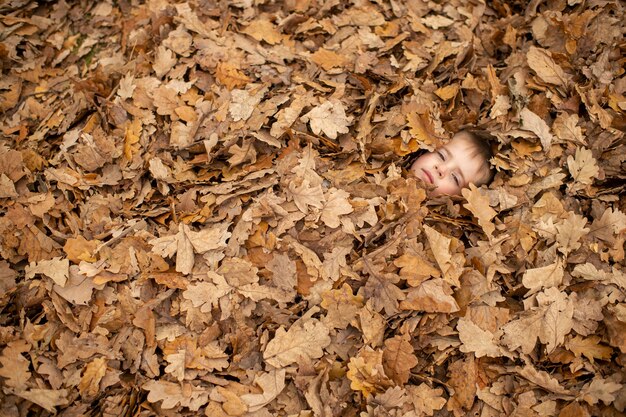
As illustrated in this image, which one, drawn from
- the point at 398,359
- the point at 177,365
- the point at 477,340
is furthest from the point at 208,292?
the point at 477,340

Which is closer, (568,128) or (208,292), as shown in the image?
(208,292)

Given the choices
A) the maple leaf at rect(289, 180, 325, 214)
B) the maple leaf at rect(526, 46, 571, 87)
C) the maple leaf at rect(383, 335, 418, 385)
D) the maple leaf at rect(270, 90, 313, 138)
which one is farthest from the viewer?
the maple leaf at rect(526, 46, 571, 87)

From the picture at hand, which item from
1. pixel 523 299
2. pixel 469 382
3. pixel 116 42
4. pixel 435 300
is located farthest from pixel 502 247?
pixel 116 42

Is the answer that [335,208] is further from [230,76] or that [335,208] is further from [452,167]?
[230,76]

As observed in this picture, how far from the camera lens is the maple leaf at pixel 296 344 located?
108 inches

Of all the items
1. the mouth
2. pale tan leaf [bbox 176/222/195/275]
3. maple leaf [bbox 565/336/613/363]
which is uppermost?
the mouth

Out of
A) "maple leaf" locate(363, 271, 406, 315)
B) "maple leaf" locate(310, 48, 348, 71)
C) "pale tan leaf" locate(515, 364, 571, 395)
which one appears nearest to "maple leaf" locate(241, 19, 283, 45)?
"maple leaf" locate(310, 48, 348, 71)

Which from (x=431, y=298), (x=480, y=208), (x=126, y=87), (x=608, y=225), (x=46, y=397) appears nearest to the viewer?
(x=46, y=397)

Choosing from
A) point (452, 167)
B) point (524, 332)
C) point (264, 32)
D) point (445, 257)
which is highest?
point (264, 32)

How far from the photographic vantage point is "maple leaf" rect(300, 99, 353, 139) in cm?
333

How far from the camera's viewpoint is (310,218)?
10.0 ft

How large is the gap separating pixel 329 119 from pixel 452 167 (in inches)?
36.2

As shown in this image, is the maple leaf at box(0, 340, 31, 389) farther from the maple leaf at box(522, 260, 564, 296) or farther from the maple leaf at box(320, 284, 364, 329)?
the maple leaf at box(522, 260, 564, 296)

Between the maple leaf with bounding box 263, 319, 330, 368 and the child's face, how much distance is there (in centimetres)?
129
